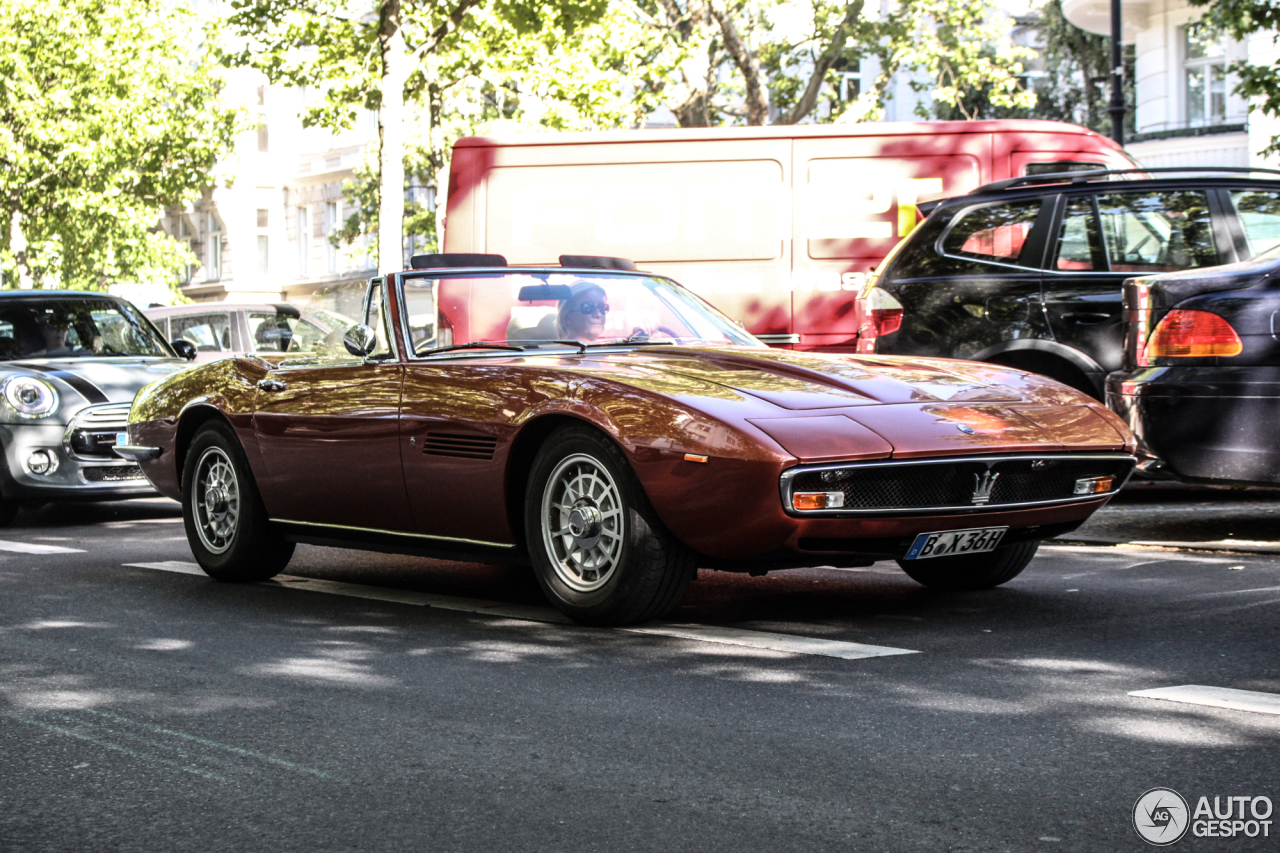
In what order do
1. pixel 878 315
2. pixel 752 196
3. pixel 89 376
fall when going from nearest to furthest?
pixel 878 315 < pixel 89 376 < pixel 752 196

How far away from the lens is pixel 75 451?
11219 millimetres

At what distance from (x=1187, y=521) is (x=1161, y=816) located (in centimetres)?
612

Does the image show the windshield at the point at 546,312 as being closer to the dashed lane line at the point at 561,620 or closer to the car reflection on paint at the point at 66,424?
the dashed lane line at the point at 561,620

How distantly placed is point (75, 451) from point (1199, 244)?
7216 millimetres

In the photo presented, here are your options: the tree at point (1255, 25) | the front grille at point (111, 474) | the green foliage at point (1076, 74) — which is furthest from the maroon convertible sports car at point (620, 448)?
the green foliage at point (1076, 74)

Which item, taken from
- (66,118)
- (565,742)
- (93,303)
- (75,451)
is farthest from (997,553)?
(66,118)

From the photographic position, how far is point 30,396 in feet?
37.0

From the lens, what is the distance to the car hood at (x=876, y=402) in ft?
17.7

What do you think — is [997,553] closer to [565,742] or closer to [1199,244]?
[565,742]

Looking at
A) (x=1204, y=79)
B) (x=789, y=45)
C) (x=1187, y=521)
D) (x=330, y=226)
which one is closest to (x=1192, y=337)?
(x=1187, y=521)

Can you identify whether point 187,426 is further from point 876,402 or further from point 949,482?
point 949,482

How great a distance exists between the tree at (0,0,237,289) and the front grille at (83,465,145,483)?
893 inches

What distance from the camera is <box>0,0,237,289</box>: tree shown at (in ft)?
106

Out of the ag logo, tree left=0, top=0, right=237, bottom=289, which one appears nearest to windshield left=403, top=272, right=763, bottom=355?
the ag logo
